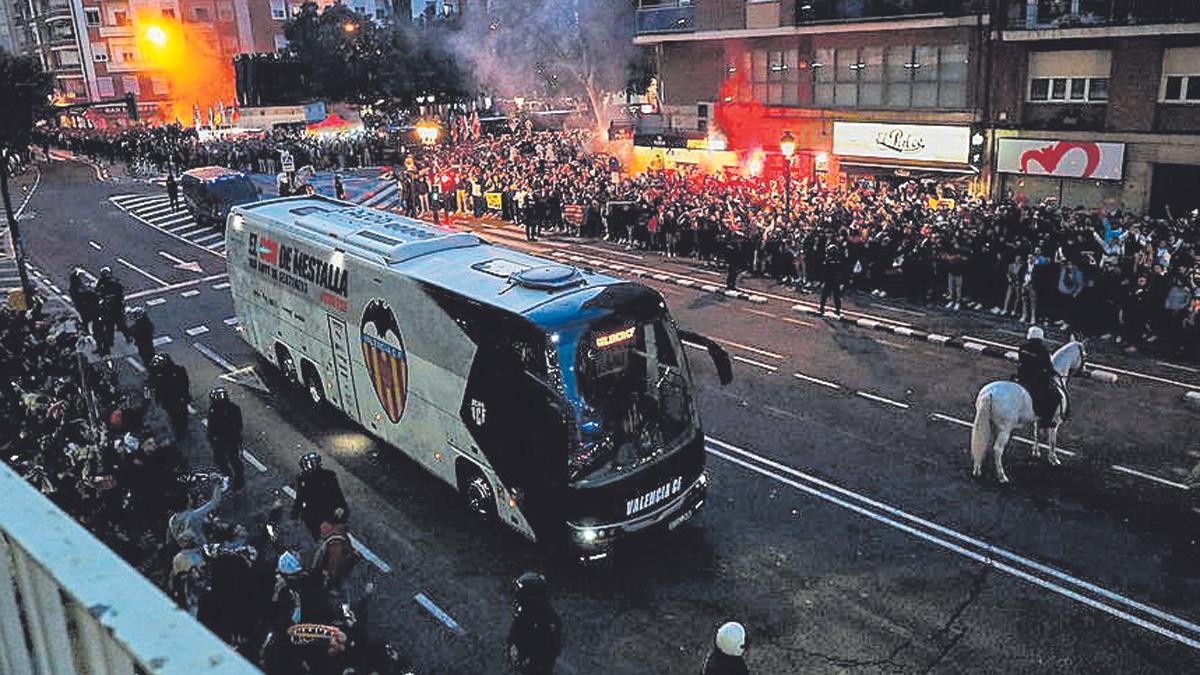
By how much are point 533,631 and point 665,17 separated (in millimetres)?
33537

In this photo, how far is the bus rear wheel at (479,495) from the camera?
1110 cm

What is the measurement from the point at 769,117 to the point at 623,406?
26637 millimetres

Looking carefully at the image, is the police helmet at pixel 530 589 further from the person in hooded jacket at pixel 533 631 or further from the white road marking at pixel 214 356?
the white road marking at pixel 214 356

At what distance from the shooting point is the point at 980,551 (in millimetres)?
10797

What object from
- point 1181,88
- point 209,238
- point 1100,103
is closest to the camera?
point 1181,88

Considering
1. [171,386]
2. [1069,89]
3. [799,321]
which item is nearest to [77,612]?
[171,386]

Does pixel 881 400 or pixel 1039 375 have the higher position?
pixel 1039 375

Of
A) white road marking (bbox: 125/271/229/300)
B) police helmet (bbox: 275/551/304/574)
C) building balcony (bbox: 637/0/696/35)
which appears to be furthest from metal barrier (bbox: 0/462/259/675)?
building balcony (bbox: 637/0/696/35)

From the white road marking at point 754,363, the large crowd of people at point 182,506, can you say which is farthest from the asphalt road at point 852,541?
the large crowd of people at point 182,506

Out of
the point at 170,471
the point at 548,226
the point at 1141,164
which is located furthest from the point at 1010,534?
the point at 548,226

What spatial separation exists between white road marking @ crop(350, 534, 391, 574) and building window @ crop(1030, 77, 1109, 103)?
24397mm

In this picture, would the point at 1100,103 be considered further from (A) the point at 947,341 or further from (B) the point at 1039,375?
(B) the point at 1039,375

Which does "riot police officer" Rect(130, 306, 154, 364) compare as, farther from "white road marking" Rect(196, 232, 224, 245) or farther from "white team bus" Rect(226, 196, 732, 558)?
"white road marking" Rect(196, 232, 224, 245)

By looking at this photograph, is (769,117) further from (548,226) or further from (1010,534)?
(1010,534)
